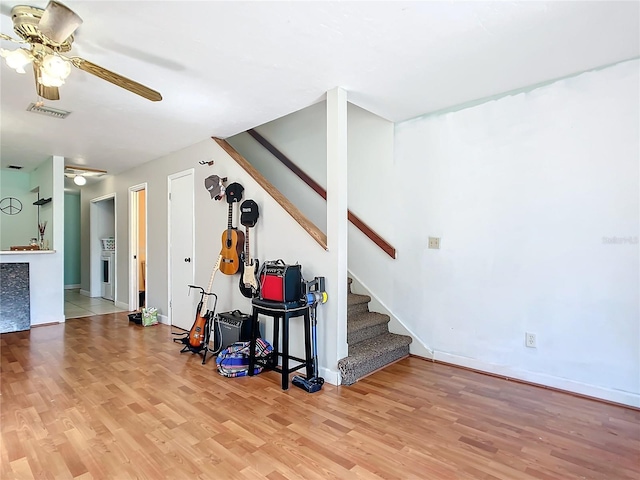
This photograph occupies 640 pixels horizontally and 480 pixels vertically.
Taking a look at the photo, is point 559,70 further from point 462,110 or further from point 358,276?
point 358,276

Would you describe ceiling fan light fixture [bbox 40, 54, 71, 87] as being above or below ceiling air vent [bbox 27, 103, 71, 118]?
below

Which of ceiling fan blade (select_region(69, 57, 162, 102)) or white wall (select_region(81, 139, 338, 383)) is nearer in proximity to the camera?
ceiling fan blade (select_region(69, 57, 162, 102))

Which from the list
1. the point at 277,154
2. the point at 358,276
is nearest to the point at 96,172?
the point at 277,154

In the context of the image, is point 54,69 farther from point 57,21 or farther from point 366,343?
point 366,343

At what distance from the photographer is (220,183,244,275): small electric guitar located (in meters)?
3.74

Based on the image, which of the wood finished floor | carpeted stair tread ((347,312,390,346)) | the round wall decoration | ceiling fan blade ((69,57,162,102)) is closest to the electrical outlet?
the wood finished floor

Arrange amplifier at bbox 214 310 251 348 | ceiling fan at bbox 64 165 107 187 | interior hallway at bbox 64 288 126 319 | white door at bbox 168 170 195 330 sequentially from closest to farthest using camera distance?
amplifier at bbox 214 310 251 348, white door at bbox 168 170 195 330, ceiling fan at bbox 64 165 107 187, interior hallway at bbox 64 288 126 319

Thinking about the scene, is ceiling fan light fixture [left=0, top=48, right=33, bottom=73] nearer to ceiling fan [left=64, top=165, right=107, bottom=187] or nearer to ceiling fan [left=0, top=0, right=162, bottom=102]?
ceiling fan [left=0, top=0, right=162, bottom=102]

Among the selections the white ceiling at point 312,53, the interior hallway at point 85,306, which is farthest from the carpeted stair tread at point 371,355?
the interior hallway at point 85,306

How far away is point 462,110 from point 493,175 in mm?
684

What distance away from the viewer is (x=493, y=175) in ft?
9.97

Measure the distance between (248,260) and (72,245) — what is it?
7199 mm

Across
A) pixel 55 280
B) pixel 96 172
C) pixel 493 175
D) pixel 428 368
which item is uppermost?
pixel 96 172

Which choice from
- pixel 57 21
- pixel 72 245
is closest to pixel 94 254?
pixel 72 245
